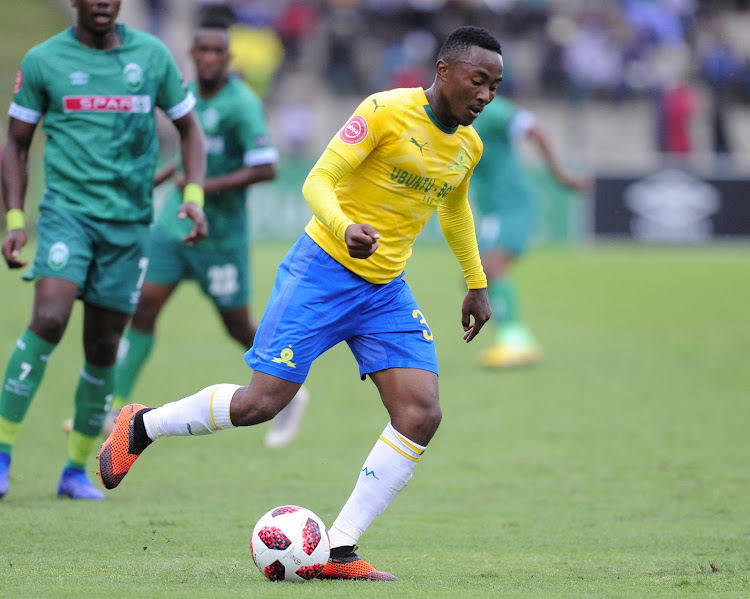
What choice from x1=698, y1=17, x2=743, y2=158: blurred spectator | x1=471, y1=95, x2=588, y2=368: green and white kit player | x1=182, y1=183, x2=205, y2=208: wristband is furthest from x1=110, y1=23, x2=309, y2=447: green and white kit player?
x1=698, y1=17, x2=743, y2=158: blurred spectator

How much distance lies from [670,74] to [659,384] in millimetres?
19560

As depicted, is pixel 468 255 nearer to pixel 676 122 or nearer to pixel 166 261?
pixel 166 261

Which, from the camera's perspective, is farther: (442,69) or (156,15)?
(156,15)

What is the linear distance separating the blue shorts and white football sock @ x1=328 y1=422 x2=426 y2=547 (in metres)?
0.33

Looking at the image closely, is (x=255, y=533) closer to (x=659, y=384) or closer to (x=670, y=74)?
(x=659, y=384)

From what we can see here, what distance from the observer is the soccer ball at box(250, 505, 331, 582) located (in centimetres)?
461

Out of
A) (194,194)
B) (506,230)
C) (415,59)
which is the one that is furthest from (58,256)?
(415,59)

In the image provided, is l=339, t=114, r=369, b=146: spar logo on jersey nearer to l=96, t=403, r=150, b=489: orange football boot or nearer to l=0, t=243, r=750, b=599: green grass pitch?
l=96, t=403, r=150, b=489: orange football boot

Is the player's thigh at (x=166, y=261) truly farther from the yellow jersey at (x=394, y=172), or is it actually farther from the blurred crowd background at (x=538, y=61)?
the blurred crowd background at (x=538, y=61)

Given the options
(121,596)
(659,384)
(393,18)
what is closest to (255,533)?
(121,596)

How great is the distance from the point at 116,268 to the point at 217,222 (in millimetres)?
1895

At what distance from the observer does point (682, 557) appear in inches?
203

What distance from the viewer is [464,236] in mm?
5363

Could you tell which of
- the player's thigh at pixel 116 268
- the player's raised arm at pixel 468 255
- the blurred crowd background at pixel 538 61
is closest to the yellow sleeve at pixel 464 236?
the player's raised arm at pixel 468 255
